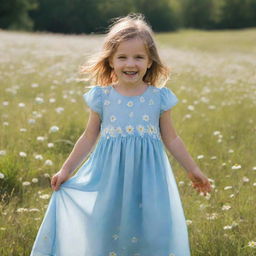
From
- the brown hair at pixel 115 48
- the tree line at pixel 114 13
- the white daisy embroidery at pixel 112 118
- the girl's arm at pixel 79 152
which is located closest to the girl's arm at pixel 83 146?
the girl's arm at pixel 79 152

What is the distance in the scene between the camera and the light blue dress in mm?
3188

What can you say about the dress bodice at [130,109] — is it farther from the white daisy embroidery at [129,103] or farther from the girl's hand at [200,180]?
the girl's hand at [200,180]

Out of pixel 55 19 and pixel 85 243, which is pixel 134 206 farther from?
pixel 55 19

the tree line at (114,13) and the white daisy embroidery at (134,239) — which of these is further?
the tree line at (114,13)

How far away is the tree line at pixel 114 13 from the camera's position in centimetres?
5509

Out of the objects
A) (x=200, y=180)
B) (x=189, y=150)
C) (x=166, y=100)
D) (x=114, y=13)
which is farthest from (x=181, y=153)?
(x=114, y=13)

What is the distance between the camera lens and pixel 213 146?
5809mm

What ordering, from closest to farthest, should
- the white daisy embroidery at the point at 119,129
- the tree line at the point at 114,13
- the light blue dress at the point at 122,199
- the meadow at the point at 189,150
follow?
the light blue dress at the point at 122,199 < the white daisy embroidery at the point at 119,129 < the meadow at the point at 189,150 < the tree line at the point at 114,13

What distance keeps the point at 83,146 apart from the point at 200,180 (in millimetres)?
718

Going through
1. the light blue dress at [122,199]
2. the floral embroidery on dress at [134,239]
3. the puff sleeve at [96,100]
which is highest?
the puff sleeve at [96,100]

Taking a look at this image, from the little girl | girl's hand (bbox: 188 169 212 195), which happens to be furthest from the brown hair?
girl's hand (bbox: 188 169 212 195)

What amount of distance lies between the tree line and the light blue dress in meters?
38.5

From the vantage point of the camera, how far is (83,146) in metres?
3.39

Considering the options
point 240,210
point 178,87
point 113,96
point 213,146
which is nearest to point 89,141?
point 113,96
